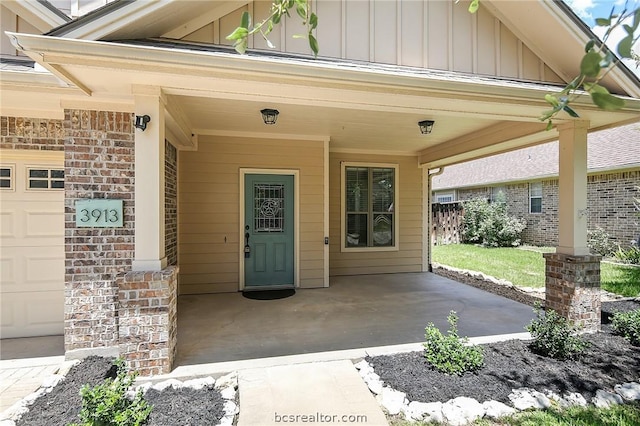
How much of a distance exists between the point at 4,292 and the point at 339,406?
3.84 metres

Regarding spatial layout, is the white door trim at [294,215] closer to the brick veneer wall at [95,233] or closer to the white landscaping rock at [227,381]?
the brick veneer wall at [95,233]

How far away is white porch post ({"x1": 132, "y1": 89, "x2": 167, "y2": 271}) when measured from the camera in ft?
9.28

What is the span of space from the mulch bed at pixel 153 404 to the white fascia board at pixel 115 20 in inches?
105

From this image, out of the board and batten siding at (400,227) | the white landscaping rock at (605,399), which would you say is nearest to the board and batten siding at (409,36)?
the white landscaping rock at (605,399)

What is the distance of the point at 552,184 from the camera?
11305 mm

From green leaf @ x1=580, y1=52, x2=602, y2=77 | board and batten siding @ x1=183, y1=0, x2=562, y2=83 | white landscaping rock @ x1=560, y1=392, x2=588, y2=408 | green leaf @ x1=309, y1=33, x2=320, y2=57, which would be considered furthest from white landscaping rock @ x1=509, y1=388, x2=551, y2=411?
board and batten siding @ x1=183, y1=0, x2=562, y2=83

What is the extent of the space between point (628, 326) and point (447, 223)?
30.3 feet

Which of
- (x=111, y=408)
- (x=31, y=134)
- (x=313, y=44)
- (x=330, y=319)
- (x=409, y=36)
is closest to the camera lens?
(x=313, y=44)

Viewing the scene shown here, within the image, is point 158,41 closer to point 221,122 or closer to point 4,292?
point 221,122

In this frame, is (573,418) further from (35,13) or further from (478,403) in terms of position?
(35,13)

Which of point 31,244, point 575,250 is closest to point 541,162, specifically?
point 575,250

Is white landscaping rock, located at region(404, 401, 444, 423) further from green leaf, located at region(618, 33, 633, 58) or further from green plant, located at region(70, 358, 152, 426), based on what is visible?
green leaf, located at region(618, 33, 633, 58)

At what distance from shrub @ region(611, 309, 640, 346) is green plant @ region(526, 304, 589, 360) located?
67 cm

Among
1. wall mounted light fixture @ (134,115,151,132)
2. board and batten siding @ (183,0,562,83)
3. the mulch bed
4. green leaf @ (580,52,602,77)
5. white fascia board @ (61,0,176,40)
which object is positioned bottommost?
the mulch bed
